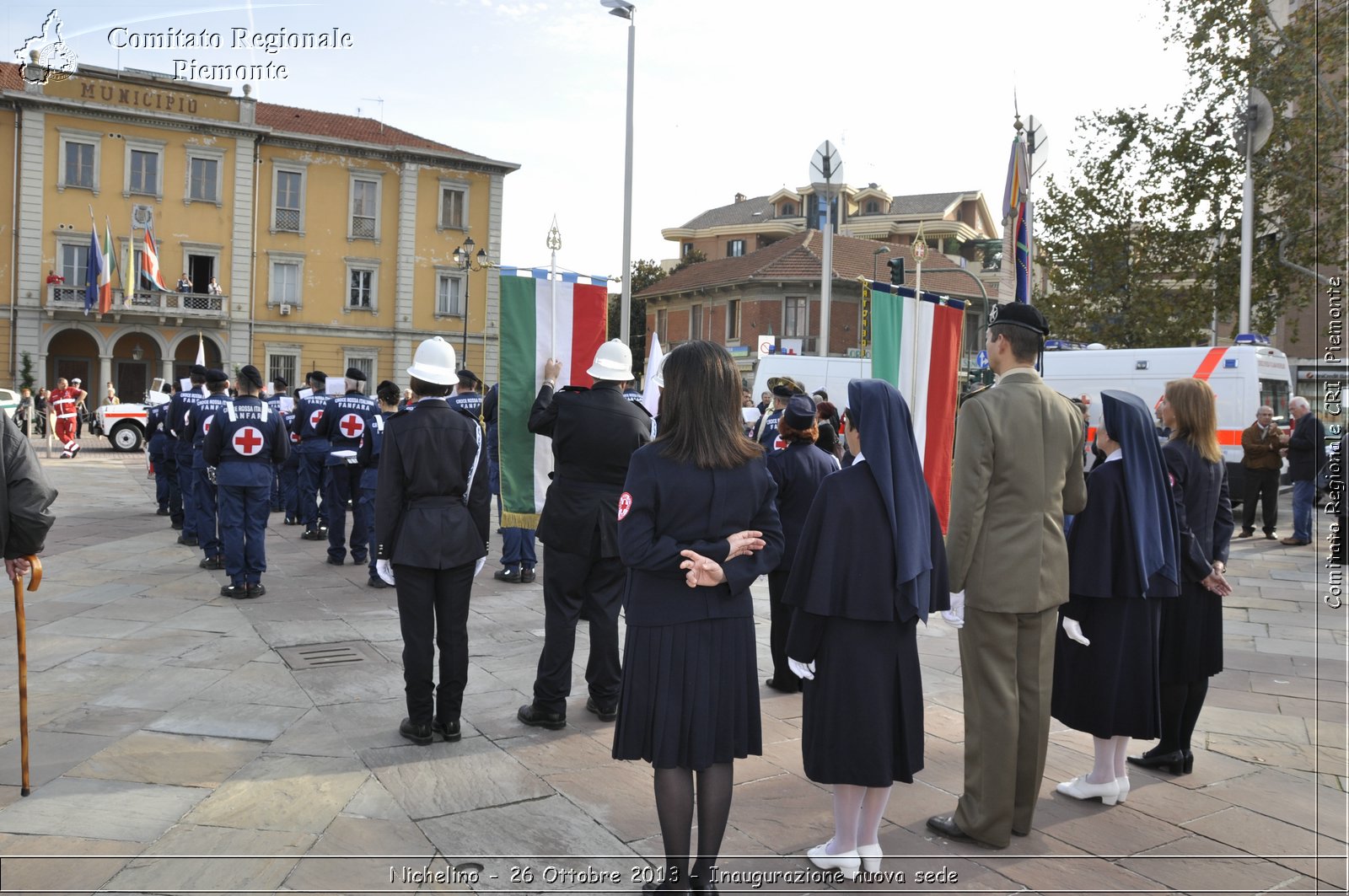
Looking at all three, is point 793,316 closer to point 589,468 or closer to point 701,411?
point 589,468

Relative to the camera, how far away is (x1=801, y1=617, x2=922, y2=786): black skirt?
3.54 metres

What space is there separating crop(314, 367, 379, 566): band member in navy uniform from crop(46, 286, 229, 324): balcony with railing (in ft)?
93.7

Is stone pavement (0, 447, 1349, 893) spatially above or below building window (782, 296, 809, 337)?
below

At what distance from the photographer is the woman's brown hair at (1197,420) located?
4949 mm

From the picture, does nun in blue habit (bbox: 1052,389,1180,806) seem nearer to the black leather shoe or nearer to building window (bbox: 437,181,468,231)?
the black leather shoe

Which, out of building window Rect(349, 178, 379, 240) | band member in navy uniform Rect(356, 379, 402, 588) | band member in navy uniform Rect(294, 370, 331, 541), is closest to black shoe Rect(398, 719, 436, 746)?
band member in navy uniform Rect(356, 379, 402, 588)

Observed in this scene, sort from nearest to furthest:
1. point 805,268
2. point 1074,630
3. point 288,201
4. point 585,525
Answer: point 1074,630
point 585,525
point 288,201
point 805,268

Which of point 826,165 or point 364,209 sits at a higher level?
point 364,209

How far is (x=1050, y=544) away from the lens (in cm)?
399

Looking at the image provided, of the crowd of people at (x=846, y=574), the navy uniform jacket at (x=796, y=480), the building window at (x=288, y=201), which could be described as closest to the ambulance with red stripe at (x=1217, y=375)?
the navy uniform jacket at (x=796, y=480)

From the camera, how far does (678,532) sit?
3.38m

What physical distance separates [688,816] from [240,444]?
21.5 feet

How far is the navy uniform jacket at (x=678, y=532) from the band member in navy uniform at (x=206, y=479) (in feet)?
24.4

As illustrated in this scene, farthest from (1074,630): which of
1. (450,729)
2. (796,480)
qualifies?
(450,729)
